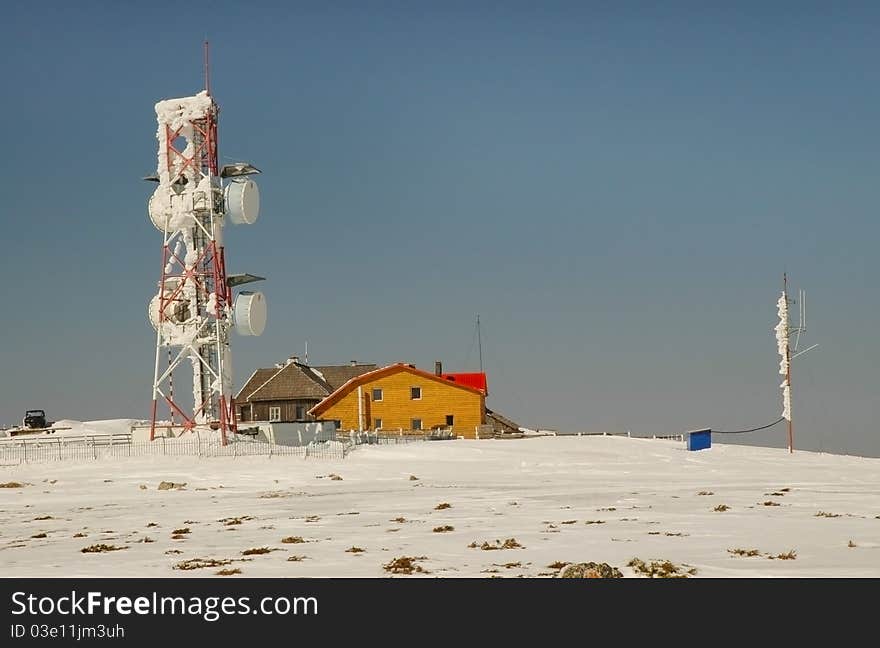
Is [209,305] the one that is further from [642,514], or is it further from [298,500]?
[642,514]

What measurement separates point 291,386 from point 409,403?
1397 centimetres

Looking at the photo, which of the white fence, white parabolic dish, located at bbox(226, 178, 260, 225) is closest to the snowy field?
the white fence

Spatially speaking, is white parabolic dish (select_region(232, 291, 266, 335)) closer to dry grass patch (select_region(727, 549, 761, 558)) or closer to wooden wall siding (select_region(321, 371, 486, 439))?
wooden wall siding (select_region(321, 371, 486, 439))

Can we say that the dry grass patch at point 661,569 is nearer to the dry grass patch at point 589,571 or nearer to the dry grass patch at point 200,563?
the dry grass patch at point 589,571

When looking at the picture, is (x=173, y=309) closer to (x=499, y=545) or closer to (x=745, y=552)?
(x=499, y=545)

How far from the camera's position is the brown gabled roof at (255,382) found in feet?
292

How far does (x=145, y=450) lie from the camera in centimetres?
5384

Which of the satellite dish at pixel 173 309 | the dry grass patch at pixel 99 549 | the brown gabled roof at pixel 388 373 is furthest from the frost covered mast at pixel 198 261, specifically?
the dry grass patch at pixel 99 549

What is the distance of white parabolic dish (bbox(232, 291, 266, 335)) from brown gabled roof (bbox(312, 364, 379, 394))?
29.8m

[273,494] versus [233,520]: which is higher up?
[233,520]

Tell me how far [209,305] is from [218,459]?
11.9 m

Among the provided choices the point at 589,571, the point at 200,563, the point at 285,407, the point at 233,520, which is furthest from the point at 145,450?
the point at 589,571

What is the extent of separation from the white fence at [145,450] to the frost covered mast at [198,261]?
11.6 feet
